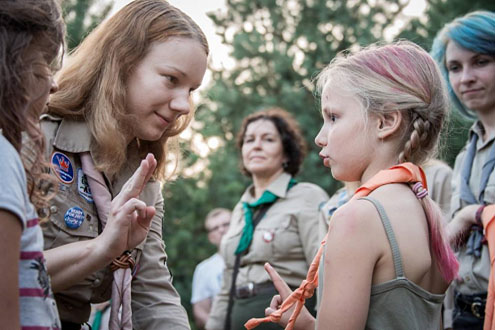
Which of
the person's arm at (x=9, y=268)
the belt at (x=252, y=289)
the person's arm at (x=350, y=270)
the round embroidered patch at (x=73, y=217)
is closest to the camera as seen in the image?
the person's arm at (x=9, y=268)

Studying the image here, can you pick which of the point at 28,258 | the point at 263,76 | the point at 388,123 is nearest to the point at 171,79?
the point at 388,123

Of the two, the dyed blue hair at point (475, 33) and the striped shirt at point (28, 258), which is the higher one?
the dyed blue hair at point (475, 33)

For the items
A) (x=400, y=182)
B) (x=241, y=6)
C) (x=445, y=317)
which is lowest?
(x=445, y=317)

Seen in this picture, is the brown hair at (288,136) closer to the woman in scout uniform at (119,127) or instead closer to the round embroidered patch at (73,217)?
the woman in scout uniform at (119,127)

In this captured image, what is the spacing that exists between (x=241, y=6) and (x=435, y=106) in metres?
8.45

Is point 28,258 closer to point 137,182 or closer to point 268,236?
point 137,182

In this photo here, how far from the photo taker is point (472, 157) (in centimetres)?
337

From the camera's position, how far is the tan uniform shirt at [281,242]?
4.36 meters

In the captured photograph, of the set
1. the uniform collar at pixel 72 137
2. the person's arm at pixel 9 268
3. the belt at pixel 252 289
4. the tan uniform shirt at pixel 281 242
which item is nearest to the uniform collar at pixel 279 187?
the tan uniform shirt at pixel 281 242

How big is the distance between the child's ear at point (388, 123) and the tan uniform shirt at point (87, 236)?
110 cm

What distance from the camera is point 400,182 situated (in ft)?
6.43

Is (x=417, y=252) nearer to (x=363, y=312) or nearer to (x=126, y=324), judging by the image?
(x=363, y=312)

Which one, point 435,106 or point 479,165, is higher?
point 435,106

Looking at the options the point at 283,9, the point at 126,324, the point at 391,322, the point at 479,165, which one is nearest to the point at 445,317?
the point at 479,165
